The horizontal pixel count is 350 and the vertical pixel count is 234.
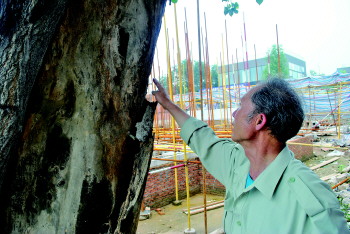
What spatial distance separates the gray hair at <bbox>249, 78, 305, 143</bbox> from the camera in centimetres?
136

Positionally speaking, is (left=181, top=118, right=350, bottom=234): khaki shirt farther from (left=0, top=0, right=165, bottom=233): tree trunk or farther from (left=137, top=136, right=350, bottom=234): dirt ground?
(left=137, top=136, right=350, bottom=234): dirt ground

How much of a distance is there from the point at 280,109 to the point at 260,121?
11 centimetres

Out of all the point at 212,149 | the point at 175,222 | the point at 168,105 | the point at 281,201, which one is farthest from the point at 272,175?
the point at 175,222

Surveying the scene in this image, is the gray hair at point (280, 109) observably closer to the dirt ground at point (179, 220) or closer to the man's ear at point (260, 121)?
the man's ear at point (260, 121)

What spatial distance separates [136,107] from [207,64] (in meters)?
6.62

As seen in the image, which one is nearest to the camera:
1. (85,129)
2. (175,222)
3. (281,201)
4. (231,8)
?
(85,129)

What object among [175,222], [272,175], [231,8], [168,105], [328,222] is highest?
[231,8]

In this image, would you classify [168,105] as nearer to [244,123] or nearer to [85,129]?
→ [244,123]

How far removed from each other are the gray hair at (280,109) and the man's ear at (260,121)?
0.02 m

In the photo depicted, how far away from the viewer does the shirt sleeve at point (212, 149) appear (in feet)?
5.46

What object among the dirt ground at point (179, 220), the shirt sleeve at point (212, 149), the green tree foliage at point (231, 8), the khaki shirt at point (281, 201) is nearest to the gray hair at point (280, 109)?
the khaki shirt at point (281, 201)

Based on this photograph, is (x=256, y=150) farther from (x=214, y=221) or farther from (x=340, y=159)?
(x=340, y=159)

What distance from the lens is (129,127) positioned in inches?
40.7

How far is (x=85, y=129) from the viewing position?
3.26ft
